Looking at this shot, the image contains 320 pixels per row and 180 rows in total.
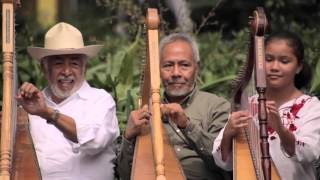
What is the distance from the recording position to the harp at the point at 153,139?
522cm

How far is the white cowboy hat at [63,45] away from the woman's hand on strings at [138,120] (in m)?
0.71

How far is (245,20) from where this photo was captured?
1351cm

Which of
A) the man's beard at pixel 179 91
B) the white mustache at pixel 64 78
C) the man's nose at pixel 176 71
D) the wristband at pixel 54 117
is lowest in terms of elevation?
the wristband at pixel 54 117

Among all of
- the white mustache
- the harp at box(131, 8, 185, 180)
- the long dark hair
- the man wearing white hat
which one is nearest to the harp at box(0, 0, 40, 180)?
the man wearing white hat

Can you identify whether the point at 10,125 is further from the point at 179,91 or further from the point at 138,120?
the point at 179,91

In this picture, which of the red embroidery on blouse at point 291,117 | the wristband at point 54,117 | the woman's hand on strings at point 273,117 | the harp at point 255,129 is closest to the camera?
the harp at point 255,129

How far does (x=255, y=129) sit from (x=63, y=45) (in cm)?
145

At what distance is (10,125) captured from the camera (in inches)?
204

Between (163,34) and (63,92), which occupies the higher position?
(163,34)

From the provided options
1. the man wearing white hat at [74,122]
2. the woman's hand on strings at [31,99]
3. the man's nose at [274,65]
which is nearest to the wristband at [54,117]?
the woman's hand on strings at [31,99]

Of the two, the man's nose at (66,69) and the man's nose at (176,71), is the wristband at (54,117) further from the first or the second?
the man's nose at (176,71)

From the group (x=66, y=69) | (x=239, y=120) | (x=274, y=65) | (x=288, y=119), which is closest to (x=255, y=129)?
(x=239, y=120)

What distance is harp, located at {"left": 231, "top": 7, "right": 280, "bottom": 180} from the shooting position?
5312 millimetres

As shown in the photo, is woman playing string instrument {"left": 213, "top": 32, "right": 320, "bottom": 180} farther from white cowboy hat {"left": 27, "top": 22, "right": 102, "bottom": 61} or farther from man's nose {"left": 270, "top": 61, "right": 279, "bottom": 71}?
white cowboy hat {"left": 27, "top": 22, "right": 102, "bottom": 61}
